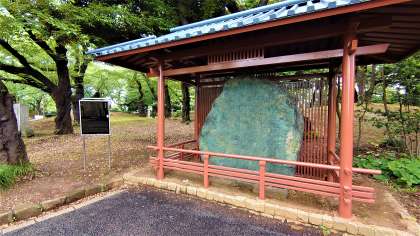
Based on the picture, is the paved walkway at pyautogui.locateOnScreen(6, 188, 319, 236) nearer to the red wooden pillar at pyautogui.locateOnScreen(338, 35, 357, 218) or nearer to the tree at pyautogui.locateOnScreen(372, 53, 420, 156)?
the red wooden pillar at pyautogui.locateOnScreen(338, 35, 357, 218)

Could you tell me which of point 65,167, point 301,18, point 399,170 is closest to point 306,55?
point 301,18

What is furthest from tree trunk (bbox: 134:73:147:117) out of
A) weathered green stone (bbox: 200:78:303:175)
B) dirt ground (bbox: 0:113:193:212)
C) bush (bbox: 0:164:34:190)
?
weathered green stone (bbox: 200:78:303:175)

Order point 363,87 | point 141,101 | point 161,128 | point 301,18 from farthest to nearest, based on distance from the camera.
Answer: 1. point 141,101
2. point 363,87
3. point 161,128
4. point 301,18

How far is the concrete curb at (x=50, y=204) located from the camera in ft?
11.2

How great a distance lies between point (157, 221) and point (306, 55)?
3.26 meters

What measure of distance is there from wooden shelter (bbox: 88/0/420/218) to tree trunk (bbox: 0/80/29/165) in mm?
2092

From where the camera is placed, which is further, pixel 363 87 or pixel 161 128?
pixel 363 87

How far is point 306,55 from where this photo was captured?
3387 millimetres

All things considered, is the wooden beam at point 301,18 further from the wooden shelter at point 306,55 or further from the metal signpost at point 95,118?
the metal signpost at point 95,118

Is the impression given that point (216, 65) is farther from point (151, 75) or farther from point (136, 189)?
point (136, 189)

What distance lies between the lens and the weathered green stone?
4.16 m

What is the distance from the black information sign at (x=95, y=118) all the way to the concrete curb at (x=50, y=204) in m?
1.34

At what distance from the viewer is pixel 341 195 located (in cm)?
312

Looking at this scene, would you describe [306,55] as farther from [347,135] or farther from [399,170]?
[399,170]
